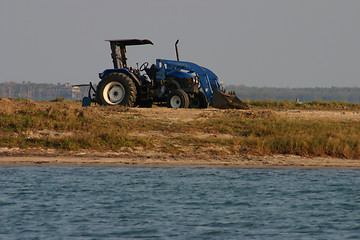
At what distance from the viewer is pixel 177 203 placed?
1243cm

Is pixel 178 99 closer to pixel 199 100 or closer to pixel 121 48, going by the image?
pixel 199 100

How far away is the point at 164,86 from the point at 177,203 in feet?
45.6

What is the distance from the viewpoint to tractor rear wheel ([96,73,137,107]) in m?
25.6

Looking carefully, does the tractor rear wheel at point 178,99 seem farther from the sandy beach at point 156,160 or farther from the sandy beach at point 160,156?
the sandy beach at point 156,160

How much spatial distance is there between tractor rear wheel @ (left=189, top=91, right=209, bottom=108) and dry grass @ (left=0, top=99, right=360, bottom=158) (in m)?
2.27

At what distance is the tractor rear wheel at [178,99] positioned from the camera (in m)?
25.3

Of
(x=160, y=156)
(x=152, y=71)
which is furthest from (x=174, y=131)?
(x=152, y=71)

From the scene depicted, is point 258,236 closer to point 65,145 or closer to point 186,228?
point 186,228

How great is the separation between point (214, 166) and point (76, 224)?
7.12 meters

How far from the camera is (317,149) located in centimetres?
1850

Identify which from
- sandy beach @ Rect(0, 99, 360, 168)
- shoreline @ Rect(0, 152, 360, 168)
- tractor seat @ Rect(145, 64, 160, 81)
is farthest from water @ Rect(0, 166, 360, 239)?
tractor seat @ Rect(145, 64, 160, 81)

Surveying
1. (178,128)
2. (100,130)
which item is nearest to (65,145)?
(100,130)

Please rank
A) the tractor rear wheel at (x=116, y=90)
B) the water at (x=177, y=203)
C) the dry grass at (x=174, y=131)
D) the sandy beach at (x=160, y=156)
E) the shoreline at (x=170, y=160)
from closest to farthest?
the water at (x=177, y=203)
the shoreline at (x=170, y=160)
the sandy beach at (x=160, y=156)
the dry grass at (x=174, y=131)
the tractor rear wheel at (x=116, y=90)

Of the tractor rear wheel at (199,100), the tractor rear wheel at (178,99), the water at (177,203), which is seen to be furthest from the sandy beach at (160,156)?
the tractor rear wheel at (199,100)
